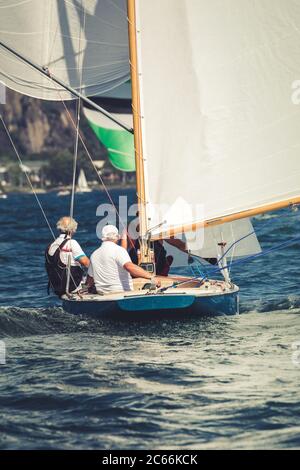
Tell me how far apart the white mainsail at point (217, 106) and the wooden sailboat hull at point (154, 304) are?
1.69 meters

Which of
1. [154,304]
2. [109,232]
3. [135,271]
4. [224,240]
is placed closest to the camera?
[154,304]

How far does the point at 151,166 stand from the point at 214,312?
3100mm

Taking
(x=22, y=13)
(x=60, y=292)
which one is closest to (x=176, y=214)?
(x=60, y=292)

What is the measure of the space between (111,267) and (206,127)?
10.2 ft

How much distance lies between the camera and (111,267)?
16.5 metres

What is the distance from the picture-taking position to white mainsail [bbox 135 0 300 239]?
53.9 feet

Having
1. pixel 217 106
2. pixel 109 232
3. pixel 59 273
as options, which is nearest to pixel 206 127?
pixel 217 106

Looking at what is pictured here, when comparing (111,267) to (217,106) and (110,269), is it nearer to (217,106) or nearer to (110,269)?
(110,269)

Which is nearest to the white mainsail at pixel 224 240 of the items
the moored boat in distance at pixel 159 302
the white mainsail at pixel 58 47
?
the moored boat in distance at pixel 159 302

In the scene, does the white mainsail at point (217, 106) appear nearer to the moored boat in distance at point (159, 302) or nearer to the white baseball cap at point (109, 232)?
the white baseball cap at point (109, 232)

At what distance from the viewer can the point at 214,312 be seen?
1639 centimetres

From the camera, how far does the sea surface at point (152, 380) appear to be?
10570 millimetres

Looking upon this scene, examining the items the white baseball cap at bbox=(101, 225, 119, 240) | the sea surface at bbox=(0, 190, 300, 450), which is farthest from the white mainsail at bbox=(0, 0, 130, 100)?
the white baseball cap at bbox=(101, 225, 119, 240)
